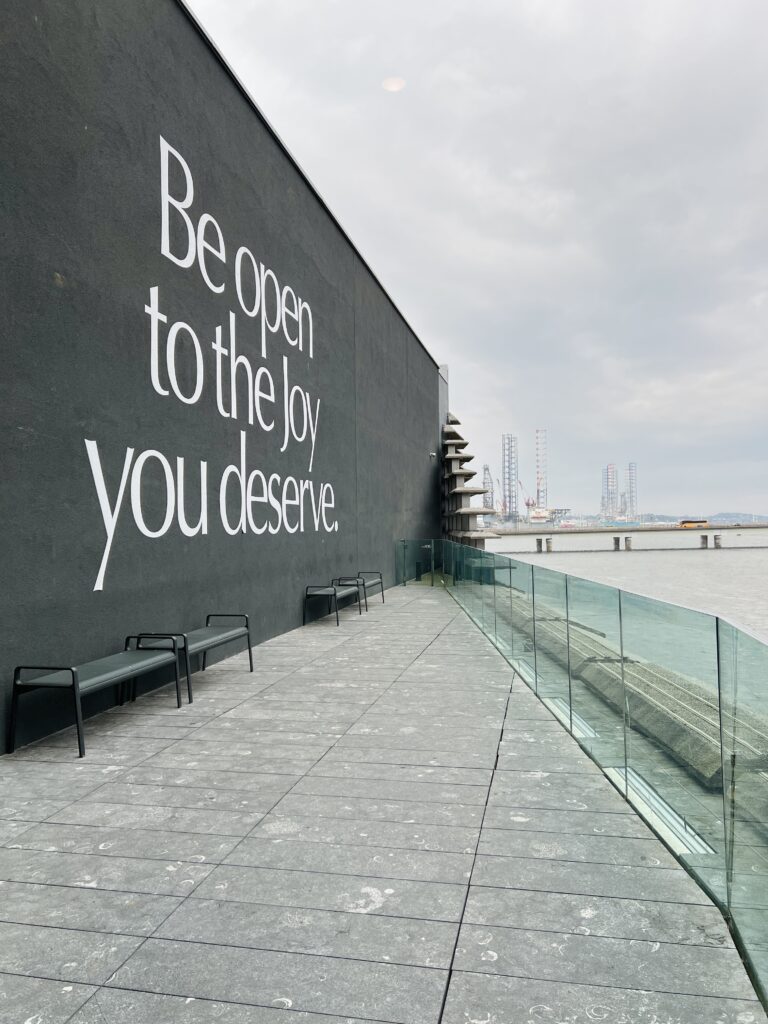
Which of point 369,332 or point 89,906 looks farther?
point 369,332

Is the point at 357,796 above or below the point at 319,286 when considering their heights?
below

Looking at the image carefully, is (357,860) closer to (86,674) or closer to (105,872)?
(105,872)

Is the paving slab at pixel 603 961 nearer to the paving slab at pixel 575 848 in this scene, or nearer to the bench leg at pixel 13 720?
the paving slab at pixel 575 848

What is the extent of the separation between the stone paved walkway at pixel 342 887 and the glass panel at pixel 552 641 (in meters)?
0.40

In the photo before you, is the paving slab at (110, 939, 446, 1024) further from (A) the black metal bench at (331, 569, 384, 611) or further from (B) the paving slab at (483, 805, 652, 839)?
(A) the black metal bench at (331, 569, 384, 611)

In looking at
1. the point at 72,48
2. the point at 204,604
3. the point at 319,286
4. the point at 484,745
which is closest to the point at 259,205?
the point at 319,286

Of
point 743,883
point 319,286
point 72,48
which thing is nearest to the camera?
point 743,883

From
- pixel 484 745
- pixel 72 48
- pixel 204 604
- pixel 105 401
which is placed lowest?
pixel 484 745

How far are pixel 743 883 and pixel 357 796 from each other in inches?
73.1

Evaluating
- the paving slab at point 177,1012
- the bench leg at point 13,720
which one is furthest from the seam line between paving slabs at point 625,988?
the bench leg at point 13,720

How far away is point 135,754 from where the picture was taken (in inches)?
173

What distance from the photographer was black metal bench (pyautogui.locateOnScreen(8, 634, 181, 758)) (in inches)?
171

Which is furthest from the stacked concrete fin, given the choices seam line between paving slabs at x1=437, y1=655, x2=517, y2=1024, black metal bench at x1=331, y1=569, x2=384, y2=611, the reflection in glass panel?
seam line between paving slabs at x1=437, y1=655, x2=517, y2=1024

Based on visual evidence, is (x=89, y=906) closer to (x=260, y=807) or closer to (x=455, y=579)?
(x=260, y=807)
